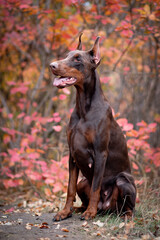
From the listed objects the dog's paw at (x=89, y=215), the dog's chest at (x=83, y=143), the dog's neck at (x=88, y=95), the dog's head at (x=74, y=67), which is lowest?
the dog's paw at (x=89, y=215)

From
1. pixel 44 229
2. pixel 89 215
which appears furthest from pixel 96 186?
pixel 44 229

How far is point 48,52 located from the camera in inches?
270

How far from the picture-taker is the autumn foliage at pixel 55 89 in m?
5.82

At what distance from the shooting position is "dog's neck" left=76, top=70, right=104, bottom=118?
3.48 meters

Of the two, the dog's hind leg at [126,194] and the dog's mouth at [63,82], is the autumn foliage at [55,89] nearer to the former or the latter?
the dog's hind leg at [126,194]

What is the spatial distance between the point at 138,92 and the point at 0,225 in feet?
14.5

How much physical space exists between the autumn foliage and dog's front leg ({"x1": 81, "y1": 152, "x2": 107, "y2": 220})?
6.35 ft

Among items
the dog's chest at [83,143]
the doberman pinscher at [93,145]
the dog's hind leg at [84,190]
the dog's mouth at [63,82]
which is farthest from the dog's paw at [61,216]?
the dog's mouth at [63,82]

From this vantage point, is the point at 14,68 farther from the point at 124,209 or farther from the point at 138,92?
the point at 124,209

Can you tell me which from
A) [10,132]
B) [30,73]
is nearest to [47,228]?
[10,132]

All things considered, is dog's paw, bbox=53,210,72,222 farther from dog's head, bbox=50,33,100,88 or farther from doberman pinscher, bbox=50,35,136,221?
dog's head, bbox=50,33,100,88

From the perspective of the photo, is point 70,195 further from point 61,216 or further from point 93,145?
point 93,145

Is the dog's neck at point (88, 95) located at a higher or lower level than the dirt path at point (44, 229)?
higher

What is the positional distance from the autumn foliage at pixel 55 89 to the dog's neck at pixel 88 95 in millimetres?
1872
